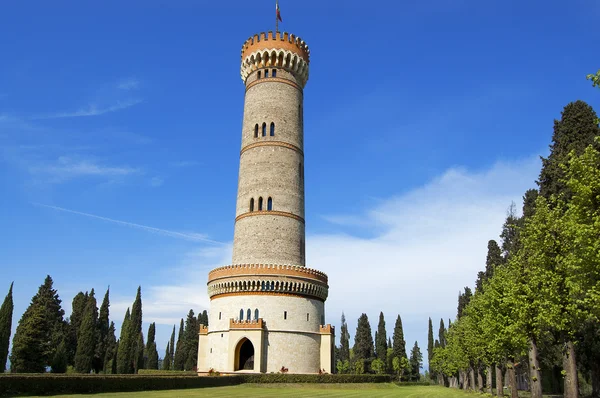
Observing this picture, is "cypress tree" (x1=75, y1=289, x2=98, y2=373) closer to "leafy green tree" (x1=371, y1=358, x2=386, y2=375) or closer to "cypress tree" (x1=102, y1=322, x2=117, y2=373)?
"cypress tree" (x1=102, y1=322, x2=117, y2=373)

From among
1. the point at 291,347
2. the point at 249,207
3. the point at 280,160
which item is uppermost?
the point at 280,160

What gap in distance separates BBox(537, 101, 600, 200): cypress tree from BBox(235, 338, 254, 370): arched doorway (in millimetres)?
27265

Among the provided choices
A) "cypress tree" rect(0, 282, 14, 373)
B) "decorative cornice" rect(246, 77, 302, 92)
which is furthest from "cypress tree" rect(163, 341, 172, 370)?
"decorative cornice" rect(246, 77, 302, 92)

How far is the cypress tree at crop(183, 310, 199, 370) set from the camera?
8762 centimetres

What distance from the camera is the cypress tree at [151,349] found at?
87.0m

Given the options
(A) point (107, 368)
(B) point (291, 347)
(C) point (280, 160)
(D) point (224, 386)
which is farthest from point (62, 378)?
(A) point (107, 368)

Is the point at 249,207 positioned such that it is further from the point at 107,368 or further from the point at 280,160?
the point at 107,368

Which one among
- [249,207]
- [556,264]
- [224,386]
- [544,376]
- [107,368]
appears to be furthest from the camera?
[107,368]

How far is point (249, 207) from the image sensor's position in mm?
48500

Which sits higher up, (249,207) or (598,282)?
(249,207)

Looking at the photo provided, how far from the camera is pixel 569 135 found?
35938 mm

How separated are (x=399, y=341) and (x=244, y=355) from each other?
58.0 meters

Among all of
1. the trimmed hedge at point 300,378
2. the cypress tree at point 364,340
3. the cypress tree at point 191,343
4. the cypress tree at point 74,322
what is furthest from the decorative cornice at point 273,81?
the cypress tree at point 364,340

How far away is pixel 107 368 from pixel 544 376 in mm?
59725
